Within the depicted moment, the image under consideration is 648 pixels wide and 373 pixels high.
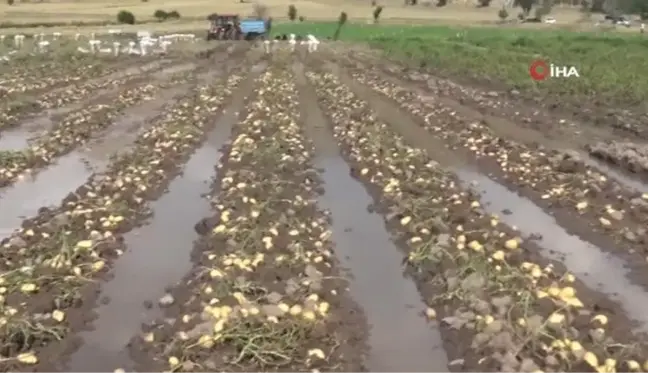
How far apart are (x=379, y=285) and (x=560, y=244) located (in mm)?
2686

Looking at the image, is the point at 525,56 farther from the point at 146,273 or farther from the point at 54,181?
the point at 146,273

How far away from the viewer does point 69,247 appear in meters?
8.53

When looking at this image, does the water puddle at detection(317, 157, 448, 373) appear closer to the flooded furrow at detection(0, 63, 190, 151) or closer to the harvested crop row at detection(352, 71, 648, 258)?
the harvested crop row at detection(352, 71, 648, 258)

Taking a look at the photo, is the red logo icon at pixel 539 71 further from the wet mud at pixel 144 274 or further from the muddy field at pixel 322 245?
the wet mud at pixel 144 274

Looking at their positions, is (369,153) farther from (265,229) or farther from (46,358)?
(46,358)

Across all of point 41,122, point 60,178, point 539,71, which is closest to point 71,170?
point 60,178

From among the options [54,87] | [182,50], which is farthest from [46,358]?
[182,50]

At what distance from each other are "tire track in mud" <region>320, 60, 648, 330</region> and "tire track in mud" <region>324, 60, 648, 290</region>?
3 centimetres

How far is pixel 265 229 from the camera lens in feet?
30.3

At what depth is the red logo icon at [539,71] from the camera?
2638 cm

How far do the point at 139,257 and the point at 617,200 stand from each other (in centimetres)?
668

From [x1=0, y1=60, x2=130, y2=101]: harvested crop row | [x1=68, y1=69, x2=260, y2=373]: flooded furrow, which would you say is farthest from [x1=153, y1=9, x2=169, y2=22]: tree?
[x1=68, y1=69, x2=260, y2=373]: flooded furrow

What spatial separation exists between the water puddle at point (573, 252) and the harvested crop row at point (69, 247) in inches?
202

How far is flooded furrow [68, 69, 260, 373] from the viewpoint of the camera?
22.1ft
